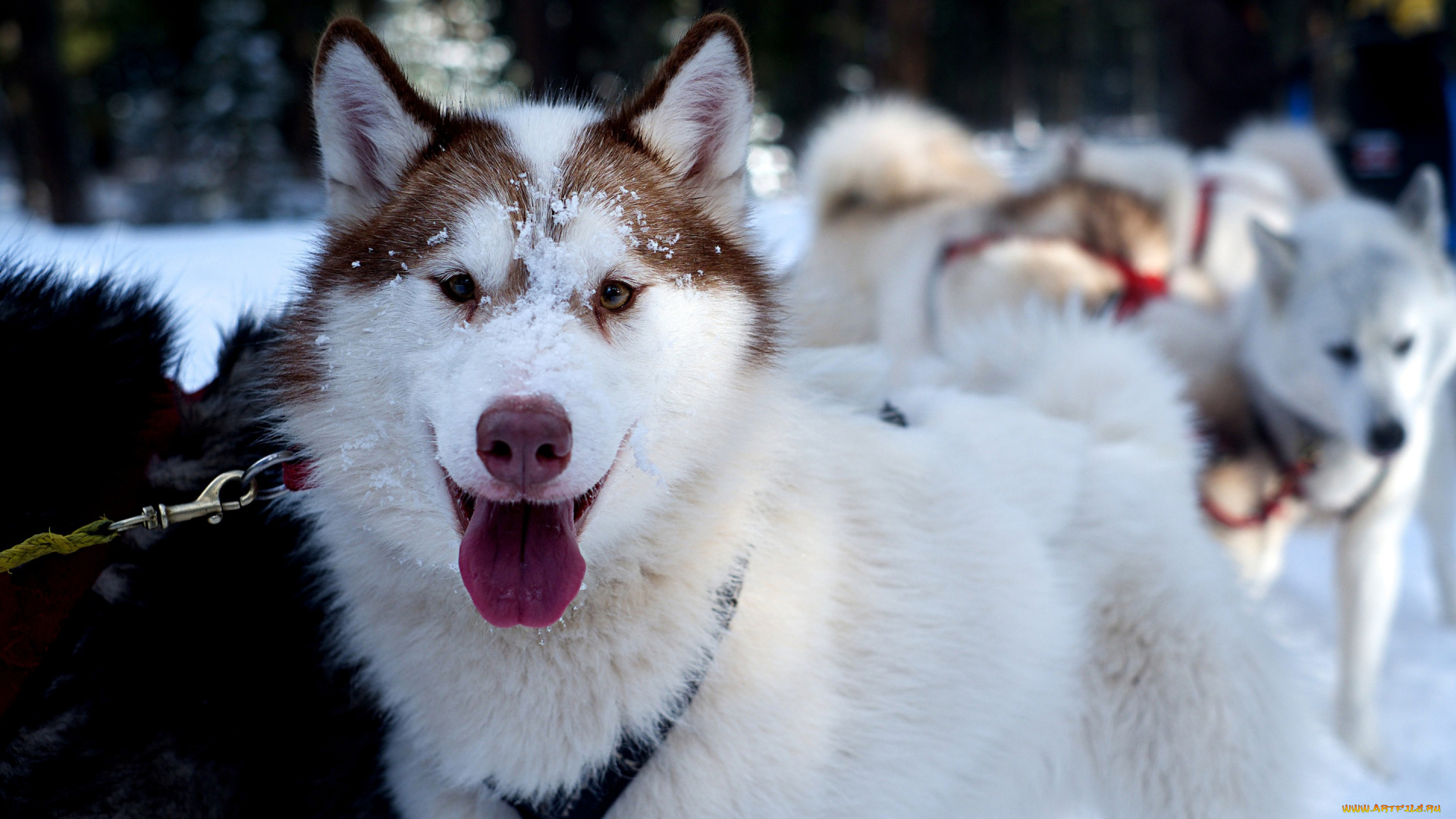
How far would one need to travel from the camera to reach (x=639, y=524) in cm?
149

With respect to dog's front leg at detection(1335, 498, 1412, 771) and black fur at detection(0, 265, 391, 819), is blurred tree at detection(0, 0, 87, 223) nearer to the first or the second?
black fur at detection(0, 265, 391, 819)

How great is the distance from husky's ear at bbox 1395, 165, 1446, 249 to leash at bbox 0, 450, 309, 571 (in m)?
3.58

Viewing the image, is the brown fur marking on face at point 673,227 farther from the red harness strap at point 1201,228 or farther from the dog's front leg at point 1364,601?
the red harness strap at point 1201,228

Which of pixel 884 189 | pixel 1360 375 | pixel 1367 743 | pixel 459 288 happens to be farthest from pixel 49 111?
pixel 1367 743

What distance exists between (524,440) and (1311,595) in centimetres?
425

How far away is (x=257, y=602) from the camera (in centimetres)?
170

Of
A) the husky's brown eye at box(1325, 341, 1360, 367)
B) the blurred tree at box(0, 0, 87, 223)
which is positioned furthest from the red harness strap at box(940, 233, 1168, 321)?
the blurred tree at box(0, 0, 87, 223)

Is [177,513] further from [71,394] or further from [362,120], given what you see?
[362,120]

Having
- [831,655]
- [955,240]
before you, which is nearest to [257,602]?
[831,655]

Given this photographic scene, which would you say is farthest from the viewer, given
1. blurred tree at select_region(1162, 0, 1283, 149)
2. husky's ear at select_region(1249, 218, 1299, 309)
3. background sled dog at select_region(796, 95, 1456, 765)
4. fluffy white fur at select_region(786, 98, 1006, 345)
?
blurred tree at select_region(1162, 0, 1283, 149)

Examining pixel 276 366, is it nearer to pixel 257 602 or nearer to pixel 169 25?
pixel 257 602

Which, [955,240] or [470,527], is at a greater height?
[470,527]

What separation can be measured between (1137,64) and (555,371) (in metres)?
53.6

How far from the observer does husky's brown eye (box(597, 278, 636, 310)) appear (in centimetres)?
145
